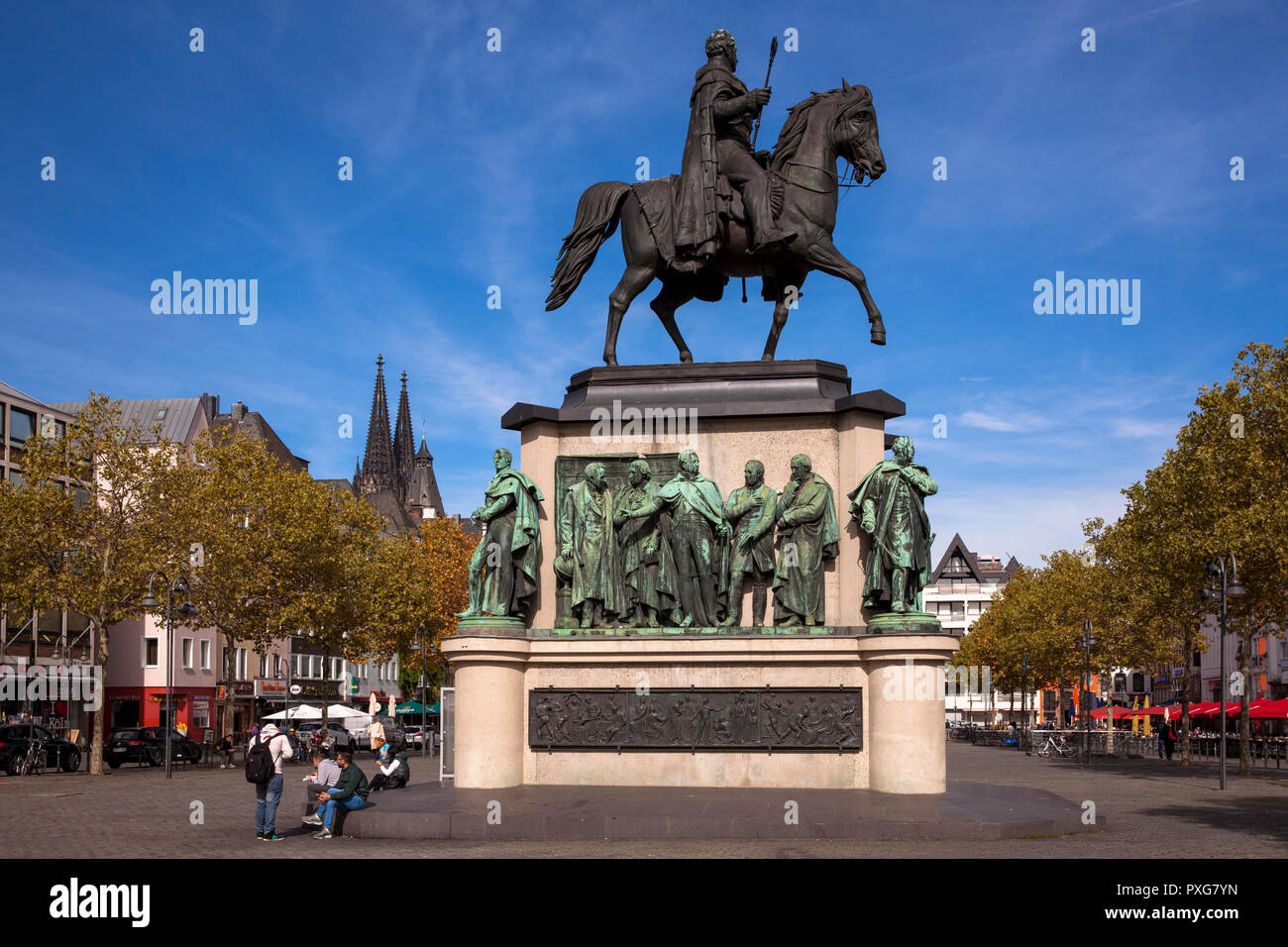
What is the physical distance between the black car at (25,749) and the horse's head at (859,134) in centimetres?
3285

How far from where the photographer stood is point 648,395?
18.5 metres

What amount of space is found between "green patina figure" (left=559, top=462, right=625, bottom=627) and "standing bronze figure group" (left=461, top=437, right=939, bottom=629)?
0.04ft

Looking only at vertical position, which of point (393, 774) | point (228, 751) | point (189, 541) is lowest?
point (228, 751)

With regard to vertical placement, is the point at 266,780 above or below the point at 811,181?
below

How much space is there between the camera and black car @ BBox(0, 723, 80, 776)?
4072 cm

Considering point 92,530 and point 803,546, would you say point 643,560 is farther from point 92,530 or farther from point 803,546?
point 92,530

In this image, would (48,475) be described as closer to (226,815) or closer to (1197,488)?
(226,815)

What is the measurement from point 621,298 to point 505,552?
164 inches

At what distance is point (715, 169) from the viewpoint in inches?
742

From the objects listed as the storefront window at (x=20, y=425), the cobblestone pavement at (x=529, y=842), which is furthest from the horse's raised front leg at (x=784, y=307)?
the storefront window at (x=20, y=425)

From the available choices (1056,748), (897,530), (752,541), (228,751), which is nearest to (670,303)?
(752,541)

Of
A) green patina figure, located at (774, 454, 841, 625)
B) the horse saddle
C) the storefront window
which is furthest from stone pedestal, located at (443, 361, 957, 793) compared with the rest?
the storefront window
